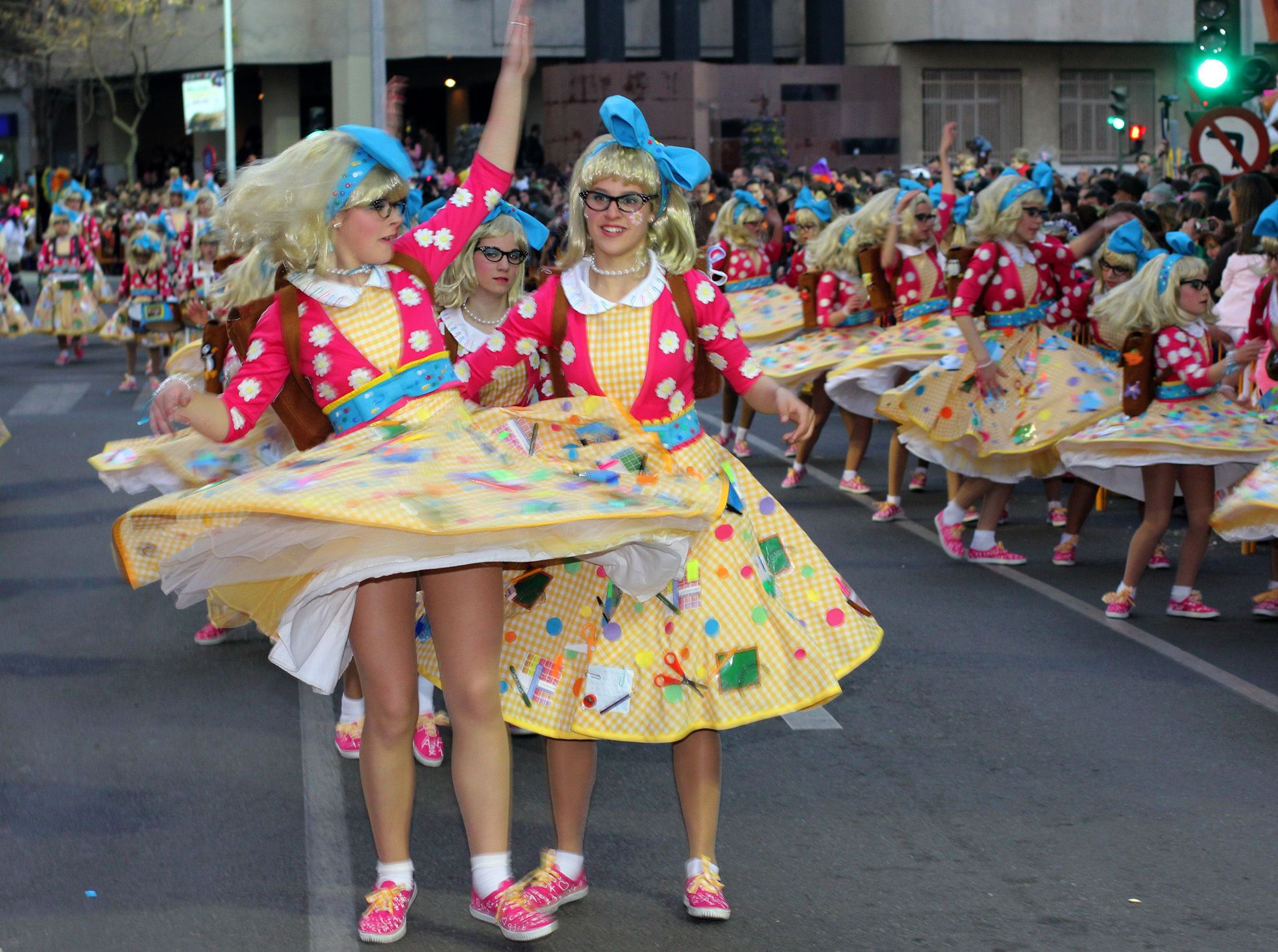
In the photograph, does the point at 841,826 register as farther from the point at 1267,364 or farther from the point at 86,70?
the point at 86,70

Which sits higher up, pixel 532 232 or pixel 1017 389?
pixel 532 232

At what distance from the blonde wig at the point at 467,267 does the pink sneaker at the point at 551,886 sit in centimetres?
232

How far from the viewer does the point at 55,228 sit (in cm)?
2092

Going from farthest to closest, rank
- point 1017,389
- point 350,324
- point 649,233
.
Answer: point 1017,389 → point 649,233 → point 350,324

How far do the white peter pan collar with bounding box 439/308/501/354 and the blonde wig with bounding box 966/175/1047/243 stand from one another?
3.83m

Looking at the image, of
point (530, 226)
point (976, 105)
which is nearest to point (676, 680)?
point (530, 226)

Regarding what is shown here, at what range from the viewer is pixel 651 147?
15.4 feet

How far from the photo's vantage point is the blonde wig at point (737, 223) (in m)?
14.4

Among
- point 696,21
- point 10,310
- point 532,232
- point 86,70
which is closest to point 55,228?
point 10,310

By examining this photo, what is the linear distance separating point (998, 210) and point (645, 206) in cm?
486

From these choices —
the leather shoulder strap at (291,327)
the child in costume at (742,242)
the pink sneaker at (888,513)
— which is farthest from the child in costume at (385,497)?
the child in costume at (742,242)

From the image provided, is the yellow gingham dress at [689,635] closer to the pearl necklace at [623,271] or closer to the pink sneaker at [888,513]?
the pearl necklace at [623,271]

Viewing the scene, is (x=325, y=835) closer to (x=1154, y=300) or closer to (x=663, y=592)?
(x=663, y=592)

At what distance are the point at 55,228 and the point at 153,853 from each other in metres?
17.4
